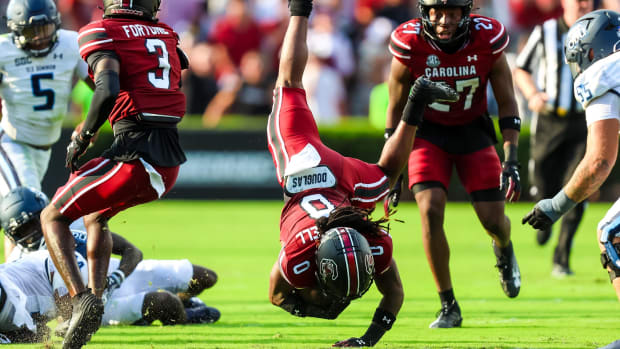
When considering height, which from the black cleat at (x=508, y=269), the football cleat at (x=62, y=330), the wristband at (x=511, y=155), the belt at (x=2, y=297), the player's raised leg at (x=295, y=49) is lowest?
the black cleat at (x=508, y=269)

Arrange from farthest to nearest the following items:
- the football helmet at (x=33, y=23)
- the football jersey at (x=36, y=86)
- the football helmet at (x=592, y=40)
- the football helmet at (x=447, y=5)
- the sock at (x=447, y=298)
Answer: the football jersey at (x=36, y=86), the football helmet at (x=33, y=23), the sock at (x=447, y=298), the football helmet at (x=447, y=5), the football helmet at (x=592, y=40)

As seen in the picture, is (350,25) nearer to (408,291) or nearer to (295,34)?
(408,291)

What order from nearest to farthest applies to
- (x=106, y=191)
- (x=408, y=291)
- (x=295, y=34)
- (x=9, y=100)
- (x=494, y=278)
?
1. (x=106, y=191)
2. (x=295, y=34)
3. (x=9, y=100)
4. (x=408, y=291)
5. (x=494, y=278)

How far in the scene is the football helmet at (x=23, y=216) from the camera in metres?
6.70

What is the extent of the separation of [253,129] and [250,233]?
11.6 feet

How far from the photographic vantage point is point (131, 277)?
7.02 metres

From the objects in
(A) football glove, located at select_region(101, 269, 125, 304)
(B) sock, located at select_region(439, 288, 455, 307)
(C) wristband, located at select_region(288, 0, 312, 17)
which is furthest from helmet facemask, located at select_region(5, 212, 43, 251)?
(B) sock, located at select_region(439, 288, 455, 307)

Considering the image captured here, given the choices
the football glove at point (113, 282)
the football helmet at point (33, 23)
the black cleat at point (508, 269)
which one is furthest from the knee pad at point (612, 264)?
the football helmet at point (33, 23)

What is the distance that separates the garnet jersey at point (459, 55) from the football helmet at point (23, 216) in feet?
8.99

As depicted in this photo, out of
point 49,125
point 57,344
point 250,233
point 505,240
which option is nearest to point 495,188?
point 505,240

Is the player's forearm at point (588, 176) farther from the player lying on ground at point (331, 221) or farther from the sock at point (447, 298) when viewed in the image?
the sock at point (447, 298)

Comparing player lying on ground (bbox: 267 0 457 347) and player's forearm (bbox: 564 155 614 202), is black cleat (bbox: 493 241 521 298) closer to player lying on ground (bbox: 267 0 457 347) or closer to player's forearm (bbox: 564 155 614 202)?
player lying on ground (bbox: 267 0 457 347)

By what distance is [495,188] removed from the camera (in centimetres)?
699

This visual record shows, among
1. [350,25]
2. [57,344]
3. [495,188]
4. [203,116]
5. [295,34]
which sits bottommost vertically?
[203,116]
